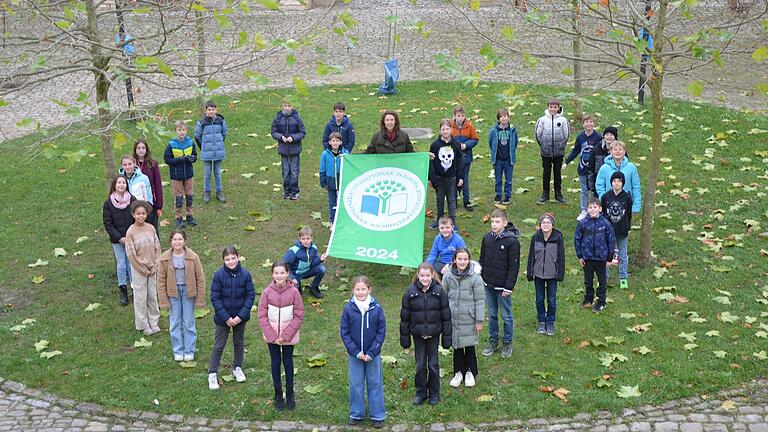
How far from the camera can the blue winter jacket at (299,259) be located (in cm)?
1215

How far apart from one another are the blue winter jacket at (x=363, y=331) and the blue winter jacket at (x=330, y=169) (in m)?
5.42

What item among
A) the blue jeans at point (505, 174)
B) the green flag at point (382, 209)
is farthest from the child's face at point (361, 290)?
the blue jeans at point (505, 174)

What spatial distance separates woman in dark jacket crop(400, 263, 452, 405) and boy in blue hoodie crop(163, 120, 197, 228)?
6346mm

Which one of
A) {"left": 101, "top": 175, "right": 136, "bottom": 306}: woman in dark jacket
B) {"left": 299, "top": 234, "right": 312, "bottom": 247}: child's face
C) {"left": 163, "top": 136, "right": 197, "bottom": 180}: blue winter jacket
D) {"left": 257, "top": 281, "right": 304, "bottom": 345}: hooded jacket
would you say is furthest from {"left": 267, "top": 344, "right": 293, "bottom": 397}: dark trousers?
{"left": 163, "top": 136, "right": 197, "bottom": 180}: blue winter jacket

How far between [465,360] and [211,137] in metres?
7.31

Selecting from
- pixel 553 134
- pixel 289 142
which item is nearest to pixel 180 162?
pixel 289 142

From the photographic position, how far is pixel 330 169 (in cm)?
1449

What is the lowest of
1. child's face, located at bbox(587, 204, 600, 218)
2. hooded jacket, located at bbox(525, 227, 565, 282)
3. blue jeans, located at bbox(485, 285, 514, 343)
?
blue jeans, located at bbox(485, 285, 514, 343)

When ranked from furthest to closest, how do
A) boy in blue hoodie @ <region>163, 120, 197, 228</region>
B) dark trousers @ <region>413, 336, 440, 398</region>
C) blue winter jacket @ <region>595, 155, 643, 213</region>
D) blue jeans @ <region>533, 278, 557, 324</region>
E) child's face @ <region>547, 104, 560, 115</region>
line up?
child's face @ <region>547, 104, 560, 115</region> < boy in blue hoodie @ <region>163, 120, 197, 228</region> < blue winter jacket @ <region>595, 155, 643, 213</region> < blue jeans @ <region>533, 278, 557, 324</region> < dark trousers @ <region>413, 336, 440, 398</region>

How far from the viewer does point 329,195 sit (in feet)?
48.6

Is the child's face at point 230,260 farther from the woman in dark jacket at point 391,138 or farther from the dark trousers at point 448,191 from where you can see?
the dark trousers at point 448,191

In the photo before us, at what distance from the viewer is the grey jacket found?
9844 millimetres

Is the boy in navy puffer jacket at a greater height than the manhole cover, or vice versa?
the manhole cover

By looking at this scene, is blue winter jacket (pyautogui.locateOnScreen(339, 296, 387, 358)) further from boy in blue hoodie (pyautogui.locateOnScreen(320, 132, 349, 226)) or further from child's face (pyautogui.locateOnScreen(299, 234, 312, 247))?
boy in blue hoodie (pyautogui.locateOnScreen(320, 132, 349, 226))
